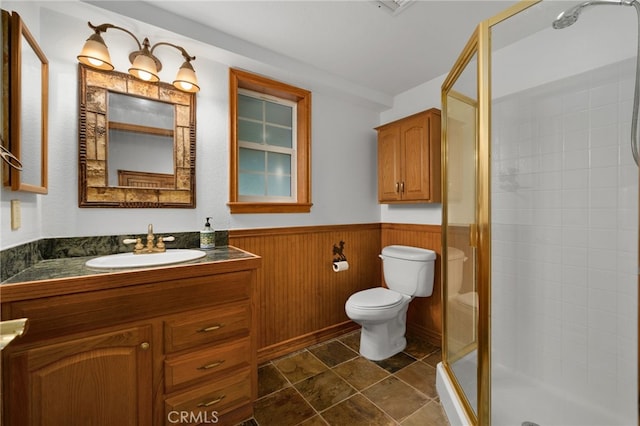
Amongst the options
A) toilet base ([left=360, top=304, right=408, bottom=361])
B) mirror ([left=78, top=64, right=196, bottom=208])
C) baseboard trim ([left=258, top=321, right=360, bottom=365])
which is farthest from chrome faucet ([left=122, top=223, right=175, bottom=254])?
toilet base ([left=360, top=304, right=408, bottom=361])

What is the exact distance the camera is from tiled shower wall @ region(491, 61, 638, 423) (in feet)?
4.39

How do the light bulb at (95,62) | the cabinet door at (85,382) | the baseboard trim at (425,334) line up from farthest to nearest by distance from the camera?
the baseboard trim at (425,334) → the light bulb at (95,62) → the cabinet door at (85,382)

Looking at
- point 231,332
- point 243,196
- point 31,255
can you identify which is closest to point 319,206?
point 243,196

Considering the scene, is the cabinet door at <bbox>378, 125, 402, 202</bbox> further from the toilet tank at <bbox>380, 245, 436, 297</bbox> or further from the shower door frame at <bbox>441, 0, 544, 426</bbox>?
the shower door frame at <bbox>441, 0, 544, 426</bbox>

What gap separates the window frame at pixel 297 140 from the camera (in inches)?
75.6

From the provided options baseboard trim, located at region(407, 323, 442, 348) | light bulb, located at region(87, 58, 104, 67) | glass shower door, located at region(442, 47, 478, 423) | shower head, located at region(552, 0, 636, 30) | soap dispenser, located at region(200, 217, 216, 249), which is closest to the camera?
shower head, located at region(552, 0, 636, 30)

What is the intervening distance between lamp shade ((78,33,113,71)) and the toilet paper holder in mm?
2007

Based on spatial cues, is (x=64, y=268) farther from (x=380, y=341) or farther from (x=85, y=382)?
(x=380, y=341)

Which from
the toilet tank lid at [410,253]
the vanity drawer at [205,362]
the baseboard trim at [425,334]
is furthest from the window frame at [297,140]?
the baseboard trim at [425,334]

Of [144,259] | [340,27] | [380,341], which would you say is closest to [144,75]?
[144,259]

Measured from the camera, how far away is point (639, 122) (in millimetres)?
1302

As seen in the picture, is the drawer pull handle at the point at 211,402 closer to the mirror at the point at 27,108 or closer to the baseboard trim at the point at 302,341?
the baseboard trim at the point at 302,341

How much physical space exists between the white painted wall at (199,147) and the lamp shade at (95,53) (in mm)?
124

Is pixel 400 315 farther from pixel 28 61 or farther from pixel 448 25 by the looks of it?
pixel 28 61
